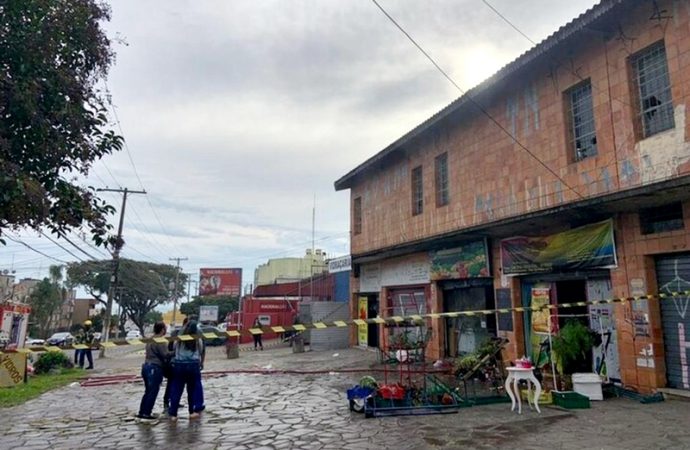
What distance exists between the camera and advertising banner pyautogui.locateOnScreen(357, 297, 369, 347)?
2114 cm

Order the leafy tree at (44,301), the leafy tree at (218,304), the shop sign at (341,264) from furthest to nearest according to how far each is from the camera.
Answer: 1. the leafy tree at (218,304)
2. the leafy tree at (44,301)
3. the shop sign at (341,264)

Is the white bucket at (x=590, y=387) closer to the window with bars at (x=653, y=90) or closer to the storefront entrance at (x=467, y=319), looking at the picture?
the storefront entrance at (x=467, y=319)

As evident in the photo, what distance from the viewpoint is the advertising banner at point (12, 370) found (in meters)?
13.3

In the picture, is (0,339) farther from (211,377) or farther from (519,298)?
(519,298)

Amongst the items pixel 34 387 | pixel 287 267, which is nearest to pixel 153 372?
pixel 34 387

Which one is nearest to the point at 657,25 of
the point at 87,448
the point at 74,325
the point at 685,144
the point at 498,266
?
the point at 685,144

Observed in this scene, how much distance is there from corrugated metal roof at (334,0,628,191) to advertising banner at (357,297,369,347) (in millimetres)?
6980

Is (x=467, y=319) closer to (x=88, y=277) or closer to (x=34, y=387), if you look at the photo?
(x=34, y=387)

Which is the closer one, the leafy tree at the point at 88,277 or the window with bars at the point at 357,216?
the window with bars at the point at 357,216

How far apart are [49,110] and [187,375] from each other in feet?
16.4

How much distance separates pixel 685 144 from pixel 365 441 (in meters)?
7.39

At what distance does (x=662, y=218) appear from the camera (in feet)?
29.7

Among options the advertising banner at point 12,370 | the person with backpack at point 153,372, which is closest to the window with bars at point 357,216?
the advertising banner at point 12,370

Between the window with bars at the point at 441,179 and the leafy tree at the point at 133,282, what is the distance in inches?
1776
